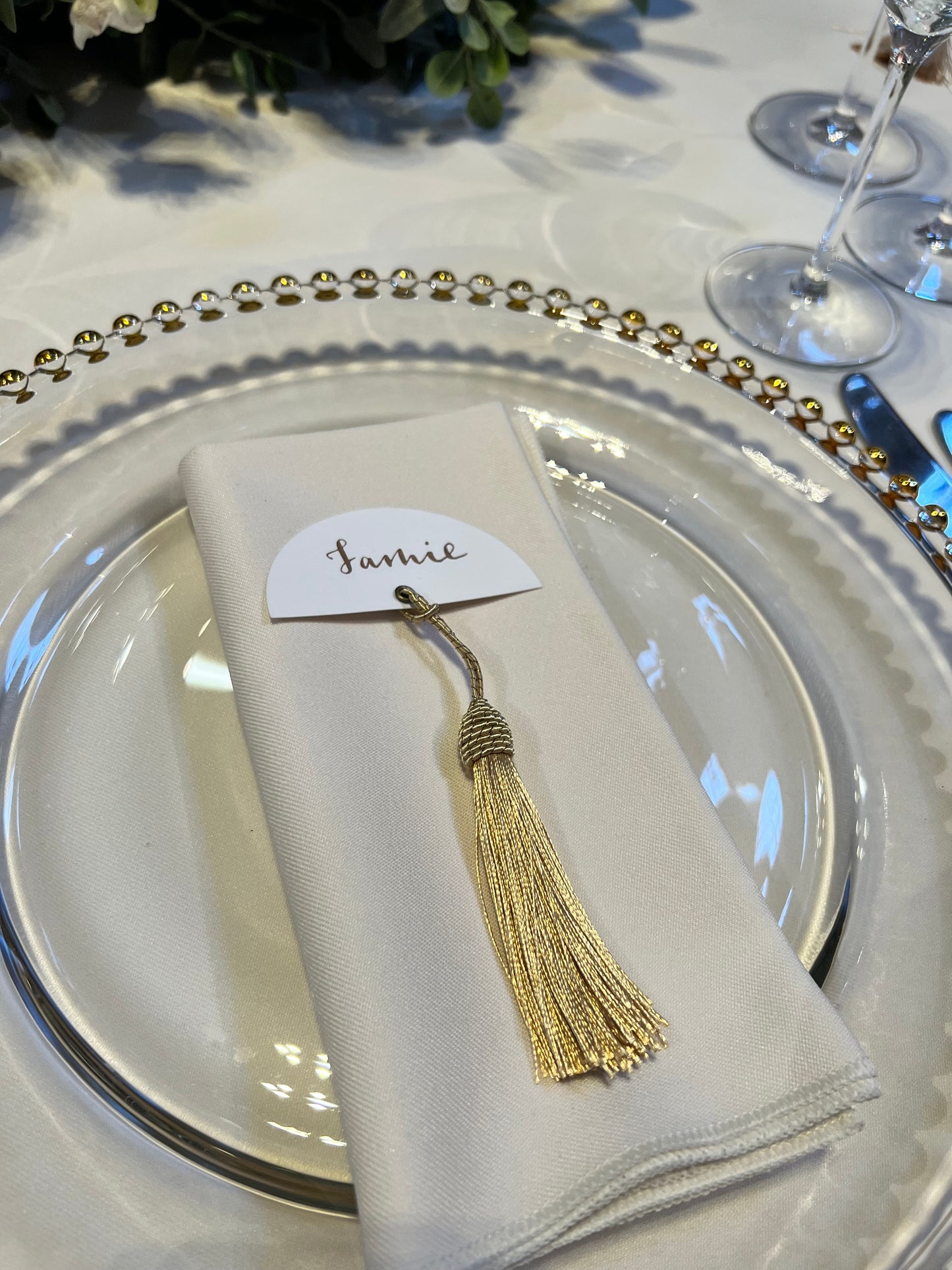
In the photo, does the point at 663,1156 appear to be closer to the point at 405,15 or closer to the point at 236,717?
the point at 236,717

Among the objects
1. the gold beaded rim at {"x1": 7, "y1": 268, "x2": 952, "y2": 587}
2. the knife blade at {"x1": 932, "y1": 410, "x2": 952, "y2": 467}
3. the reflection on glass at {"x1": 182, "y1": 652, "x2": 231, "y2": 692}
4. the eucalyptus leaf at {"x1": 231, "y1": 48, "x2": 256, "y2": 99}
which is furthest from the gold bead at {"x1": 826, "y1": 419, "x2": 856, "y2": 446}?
the eucalyptus leaf at {"x1": 231, "y1": 48, "x2": 256, "y2": 99}

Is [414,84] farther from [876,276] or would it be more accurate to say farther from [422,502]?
[422,502]

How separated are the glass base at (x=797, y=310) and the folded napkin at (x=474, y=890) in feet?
1.05

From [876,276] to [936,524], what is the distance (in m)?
0.40

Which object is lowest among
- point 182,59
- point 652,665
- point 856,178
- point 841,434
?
point 652,665

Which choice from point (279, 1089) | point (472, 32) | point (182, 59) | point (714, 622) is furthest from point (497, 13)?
point (279, 1089)

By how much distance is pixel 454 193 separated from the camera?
0.87 metres

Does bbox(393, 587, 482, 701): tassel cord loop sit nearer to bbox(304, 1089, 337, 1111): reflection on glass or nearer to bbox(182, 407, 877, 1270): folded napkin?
bbox(182, 407, 877, 1270): folded napkin

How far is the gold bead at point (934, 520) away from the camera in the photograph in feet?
1.97

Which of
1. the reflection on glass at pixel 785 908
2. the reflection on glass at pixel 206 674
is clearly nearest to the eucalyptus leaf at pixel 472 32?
the reflection on glass at pixel 206 674

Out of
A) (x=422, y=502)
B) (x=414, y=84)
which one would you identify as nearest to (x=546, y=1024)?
(x=422, y=502)

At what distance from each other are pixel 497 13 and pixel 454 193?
156mm

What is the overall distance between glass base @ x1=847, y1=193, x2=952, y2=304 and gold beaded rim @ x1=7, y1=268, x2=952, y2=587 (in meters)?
0.28

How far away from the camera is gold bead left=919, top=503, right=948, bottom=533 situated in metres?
0.60
